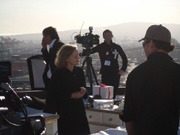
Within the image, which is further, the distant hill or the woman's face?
the distant hill

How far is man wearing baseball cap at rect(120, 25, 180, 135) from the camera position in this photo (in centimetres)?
159

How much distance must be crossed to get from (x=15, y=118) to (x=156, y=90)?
2.25 feet

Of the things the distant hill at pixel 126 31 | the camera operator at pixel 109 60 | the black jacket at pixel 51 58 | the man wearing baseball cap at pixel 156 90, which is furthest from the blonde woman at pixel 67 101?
the distant hill at pixel 126 31

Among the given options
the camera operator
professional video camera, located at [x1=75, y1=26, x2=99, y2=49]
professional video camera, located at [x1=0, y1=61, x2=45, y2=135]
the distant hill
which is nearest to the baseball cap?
professional video camera, located at [x1=0, y1=61, x2=45, y2=135]

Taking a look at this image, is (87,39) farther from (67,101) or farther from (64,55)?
(67,101)

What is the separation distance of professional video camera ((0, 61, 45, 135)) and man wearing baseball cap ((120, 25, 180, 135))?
492 mm

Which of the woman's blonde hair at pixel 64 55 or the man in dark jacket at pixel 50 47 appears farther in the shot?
the man in dark jacket at pixel 50 47

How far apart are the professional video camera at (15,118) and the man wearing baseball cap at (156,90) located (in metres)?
0.49

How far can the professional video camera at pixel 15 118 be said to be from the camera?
1.39 metres

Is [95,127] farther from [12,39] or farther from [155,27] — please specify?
[12,39]

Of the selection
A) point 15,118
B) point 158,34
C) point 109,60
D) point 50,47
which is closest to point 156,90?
point 158,34

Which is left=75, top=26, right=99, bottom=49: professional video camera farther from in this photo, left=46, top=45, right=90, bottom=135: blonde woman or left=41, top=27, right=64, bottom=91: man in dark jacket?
left=46, top=45, right=90, bottom=135: blonde woman

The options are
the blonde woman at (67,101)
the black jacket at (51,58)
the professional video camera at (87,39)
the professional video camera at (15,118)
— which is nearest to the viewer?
the professional video camera at (15,118)

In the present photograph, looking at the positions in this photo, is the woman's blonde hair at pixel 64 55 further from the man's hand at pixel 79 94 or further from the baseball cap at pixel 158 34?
the baseball cap at pixel 158 34
